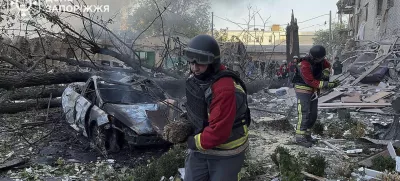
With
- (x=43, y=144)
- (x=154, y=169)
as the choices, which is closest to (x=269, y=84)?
(x=43, y=144)

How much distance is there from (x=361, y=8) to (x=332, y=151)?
1959 cm

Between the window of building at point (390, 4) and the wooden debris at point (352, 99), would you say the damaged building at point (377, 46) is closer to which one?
the window of building at point (390, 4)

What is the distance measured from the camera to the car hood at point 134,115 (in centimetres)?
571

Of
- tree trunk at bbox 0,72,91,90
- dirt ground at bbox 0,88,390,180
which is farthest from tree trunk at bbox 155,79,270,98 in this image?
dirt ground at bbox 0,88,390,180

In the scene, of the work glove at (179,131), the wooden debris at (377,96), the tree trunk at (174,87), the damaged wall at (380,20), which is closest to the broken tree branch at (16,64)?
the tree trunk at (174,87)

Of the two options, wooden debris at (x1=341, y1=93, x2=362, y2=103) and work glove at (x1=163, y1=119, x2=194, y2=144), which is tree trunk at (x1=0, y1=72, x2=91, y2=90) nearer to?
work glove at (x1=163, y1=119, x2=194, y2=144)

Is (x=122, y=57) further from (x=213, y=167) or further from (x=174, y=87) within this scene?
(x=213, y=167)

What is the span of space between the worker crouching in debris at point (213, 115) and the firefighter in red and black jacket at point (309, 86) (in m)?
3.21

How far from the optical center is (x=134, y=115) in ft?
19.6

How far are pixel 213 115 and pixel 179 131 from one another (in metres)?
0.46

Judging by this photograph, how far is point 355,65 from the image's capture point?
1316cm

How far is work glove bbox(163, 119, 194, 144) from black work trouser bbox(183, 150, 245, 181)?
168 millimetres

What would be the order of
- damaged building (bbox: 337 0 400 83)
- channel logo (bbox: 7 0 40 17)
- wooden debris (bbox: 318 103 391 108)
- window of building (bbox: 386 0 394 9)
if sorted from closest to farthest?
channel logo (bbox: 7 0 40 17) → wooden debris (bbox: 318 103 391 108) → damaged building (bbox: 337 0 400 83) → window of building (bbox: 386 0 394 9)

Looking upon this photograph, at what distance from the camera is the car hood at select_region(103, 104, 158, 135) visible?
5715mm
